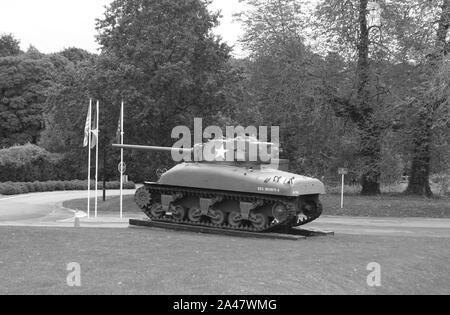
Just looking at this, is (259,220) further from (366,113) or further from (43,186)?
(43,186)

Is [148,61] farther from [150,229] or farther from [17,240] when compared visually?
[17,240]

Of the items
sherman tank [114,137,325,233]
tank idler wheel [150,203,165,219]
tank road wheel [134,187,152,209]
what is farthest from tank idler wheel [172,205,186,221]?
tank road wheel [134,187,152,209]

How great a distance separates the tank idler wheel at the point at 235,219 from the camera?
18297 millimetres

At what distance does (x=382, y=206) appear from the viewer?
3028 centimetres

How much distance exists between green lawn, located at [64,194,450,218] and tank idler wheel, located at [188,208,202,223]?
39.7 ft

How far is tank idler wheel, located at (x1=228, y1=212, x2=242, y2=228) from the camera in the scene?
18297mm

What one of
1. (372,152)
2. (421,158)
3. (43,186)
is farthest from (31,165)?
(421,158)

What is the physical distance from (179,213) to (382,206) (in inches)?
556

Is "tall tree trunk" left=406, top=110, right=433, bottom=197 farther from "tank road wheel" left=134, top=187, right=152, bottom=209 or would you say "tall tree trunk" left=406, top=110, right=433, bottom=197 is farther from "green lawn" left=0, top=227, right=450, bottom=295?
"green lawn" left=0, top=227, right=450, bottom=295

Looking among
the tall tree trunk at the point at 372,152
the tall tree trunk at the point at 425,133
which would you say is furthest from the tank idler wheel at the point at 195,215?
the tall tree trunk at the point at 372,152

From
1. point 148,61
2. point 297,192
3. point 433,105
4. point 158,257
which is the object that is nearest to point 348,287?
point 158,257

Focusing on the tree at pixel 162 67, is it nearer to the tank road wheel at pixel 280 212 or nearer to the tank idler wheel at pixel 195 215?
the tank idler wheel at pixel 195 215

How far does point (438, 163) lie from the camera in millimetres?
34125
